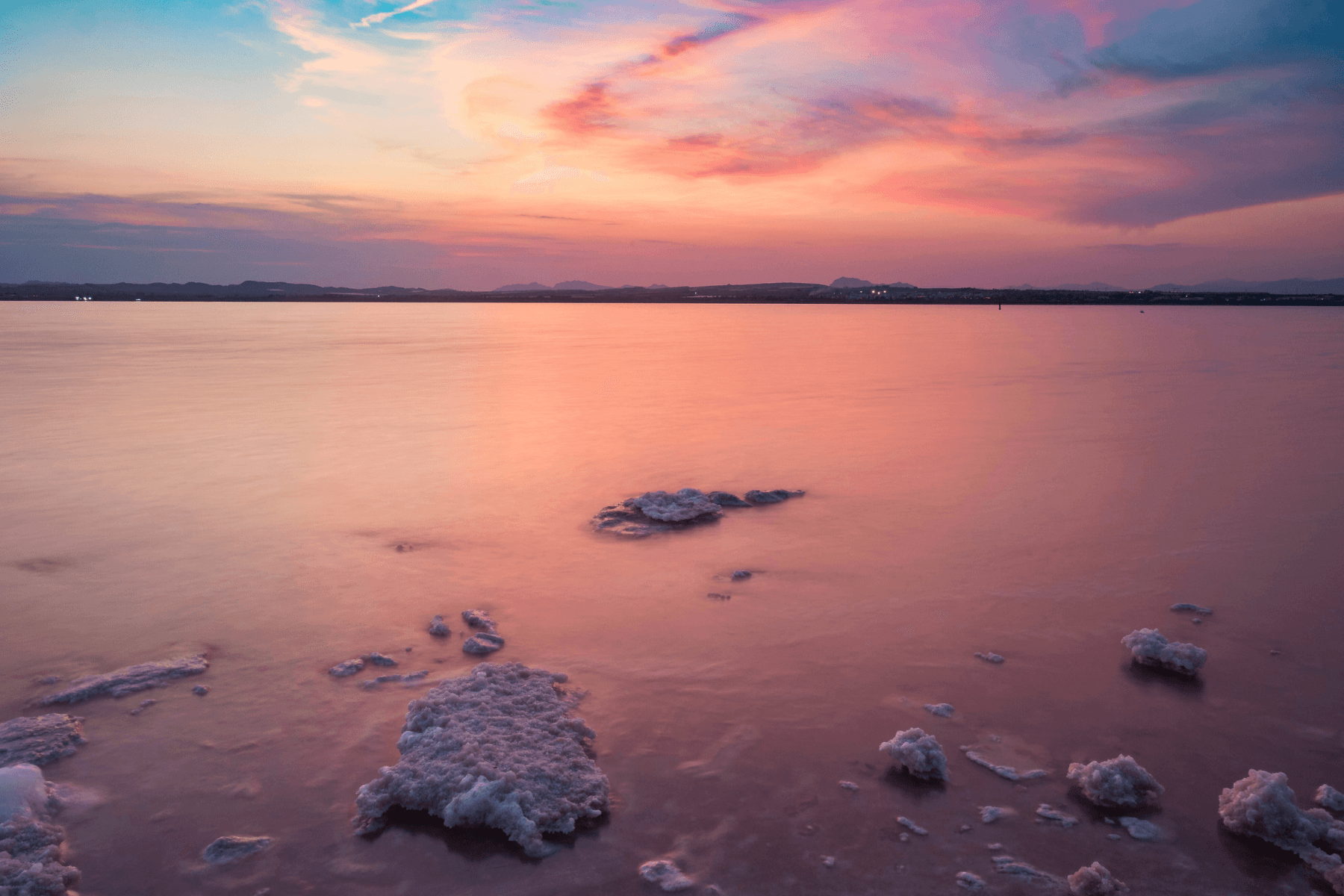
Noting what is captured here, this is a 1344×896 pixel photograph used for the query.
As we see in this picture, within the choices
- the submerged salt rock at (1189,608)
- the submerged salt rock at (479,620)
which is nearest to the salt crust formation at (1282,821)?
the submerged salt rock at (1189,608)

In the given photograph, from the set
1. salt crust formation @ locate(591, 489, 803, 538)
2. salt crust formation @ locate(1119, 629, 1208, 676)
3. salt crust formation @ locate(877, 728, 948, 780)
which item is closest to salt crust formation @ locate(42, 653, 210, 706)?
salt crust formation @ locate(591, 489, 803, 538)

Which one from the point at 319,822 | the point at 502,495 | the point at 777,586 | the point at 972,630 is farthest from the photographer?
the point at 502,495

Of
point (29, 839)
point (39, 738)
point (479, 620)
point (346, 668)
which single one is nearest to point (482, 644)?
point (479, 620)

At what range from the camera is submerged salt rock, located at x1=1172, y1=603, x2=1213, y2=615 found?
21.0 feet

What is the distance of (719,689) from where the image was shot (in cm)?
511

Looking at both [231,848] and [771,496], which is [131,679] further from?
[771,496]

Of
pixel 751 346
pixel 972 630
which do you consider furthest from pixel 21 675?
pixel 751 346

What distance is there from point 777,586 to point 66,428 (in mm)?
14962

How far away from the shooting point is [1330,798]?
389 cm

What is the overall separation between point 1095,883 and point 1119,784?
2.37 ft

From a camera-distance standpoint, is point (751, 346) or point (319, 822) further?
point (751, 346)

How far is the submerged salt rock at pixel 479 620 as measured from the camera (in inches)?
242

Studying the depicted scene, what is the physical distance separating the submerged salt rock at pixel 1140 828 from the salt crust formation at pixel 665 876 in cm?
214

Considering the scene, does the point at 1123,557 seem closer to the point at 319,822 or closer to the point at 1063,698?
the point at 1063,698
